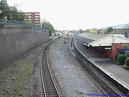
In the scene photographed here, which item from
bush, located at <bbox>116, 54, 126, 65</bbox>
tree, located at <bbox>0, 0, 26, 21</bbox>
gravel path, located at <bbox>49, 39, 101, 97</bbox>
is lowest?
gravel path, located at <bbox>49, 39, 101, 97</bbox>

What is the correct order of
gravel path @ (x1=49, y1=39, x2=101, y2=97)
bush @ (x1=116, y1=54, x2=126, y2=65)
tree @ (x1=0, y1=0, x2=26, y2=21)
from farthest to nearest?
tree @ (x1=0, y1=0, x2=26, y2=21)
bush @ (x1=116, y1=54, x2=126, y2=65)
gravel path @ (x1=49, y1=39, x2=101, y2=97)

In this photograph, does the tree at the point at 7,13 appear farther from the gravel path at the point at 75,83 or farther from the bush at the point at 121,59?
the bush at the point at 121,59

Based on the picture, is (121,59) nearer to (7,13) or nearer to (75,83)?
(75,83)

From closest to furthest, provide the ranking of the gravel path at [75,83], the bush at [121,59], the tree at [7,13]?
the gravel path at [75,83]
the bush at [121,59]
the tree at [7,13]

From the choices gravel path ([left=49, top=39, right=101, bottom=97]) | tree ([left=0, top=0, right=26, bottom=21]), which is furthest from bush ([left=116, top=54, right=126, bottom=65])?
tree ([left=0, top=0, right=26, bottom=21])

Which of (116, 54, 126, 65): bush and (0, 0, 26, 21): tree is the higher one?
(0, 0, 26, 21): tree

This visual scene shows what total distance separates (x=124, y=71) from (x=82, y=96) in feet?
22.9

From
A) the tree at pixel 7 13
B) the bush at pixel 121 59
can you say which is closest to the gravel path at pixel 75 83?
the bush at pixel 121 59

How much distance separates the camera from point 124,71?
57.0 feet

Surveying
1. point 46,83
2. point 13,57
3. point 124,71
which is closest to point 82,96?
point 46,83

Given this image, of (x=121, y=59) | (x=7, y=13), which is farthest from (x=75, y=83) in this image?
(x=7, y=13)

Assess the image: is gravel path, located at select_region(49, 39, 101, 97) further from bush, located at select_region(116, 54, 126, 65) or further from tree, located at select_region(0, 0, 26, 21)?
tree, located at select_region(0, 0, 26, 21)

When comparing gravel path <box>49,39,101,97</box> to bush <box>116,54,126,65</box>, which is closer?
gravel path <box>49,39,101,97</box>

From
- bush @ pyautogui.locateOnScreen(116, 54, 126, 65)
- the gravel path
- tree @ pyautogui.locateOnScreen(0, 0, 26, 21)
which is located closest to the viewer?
the gravel path
